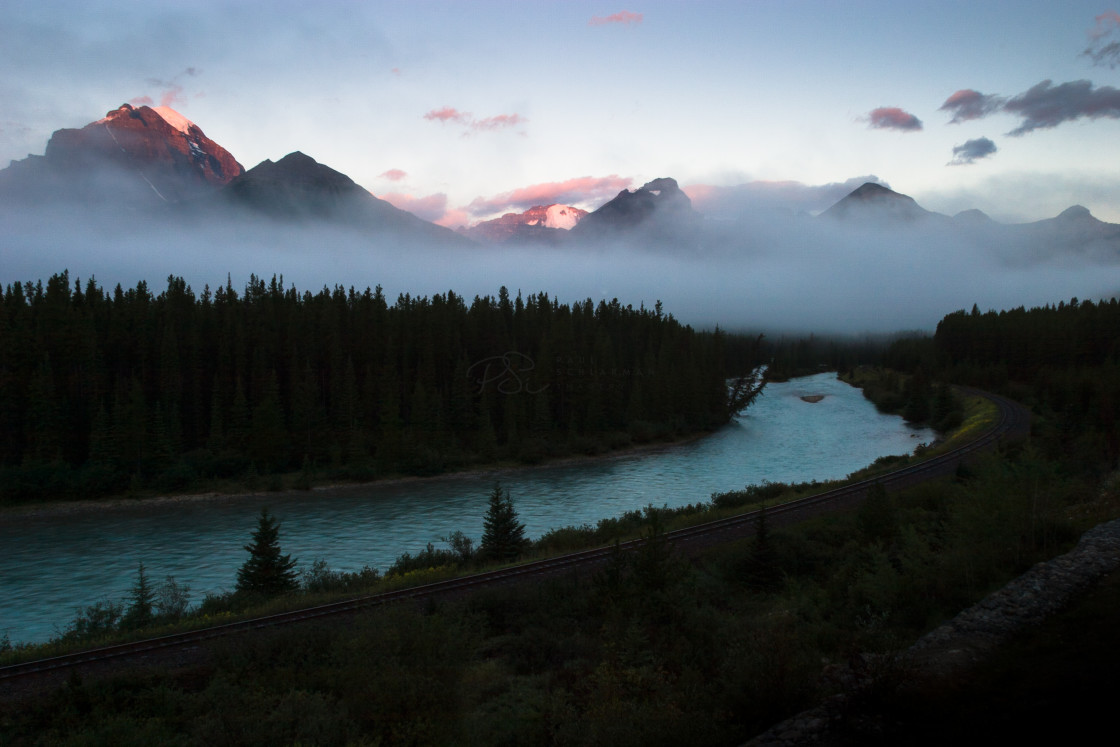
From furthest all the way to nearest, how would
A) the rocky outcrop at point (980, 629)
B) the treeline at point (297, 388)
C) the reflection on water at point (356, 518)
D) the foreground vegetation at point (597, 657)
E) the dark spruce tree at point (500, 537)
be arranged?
the treeline at point (297, 388), the reflection on water at point (356, 518), the dark spruce tree at point (500, 537), the foreground vegetation at point (597, 657), the rocky outcrop at point (980, 629)

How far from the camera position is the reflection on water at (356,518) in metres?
27.7

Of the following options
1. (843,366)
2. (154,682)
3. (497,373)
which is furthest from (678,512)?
(843,366)

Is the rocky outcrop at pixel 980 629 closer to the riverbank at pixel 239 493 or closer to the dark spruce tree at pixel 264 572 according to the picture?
the dark spruce tree at pixel 264 572

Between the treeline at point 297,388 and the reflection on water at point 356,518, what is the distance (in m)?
5.69

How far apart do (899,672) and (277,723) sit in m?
8.81

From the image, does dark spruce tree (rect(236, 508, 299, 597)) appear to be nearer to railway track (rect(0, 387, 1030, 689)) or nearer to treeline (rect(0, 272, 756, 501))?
railway track (rect(0, 387, 1030, 689))

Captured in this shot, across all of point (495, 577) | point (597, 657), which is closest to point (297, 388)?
point (495, 577)

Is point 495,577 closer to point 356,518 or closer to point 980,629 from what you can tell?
point 980,629

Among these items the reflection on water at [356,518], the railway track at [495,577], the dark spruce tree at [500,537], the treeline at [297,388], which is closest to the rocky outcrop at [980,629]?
the railway track at [495,577]

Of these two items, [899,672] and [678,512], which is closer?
[899,672]

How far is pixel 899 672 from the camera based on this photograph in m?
7.36

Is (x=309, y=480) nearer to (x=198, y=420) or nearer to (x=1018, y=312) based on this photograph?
(x=198, y=420)

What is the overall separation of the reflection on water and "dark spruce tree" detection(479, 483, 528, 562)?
22.3 feet

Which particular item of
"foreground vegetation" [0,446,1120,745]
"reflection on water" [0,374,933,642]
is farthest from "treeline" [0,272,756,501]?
"foreground vegetation" [0,446,1120,745]
